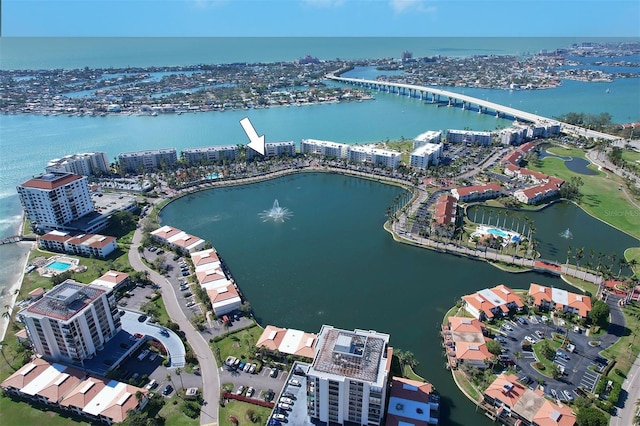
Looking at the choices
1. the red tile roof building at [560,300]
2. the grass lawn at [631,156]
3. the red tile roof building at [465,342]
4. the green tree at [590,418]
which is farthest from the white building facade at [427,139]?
the green tree at [590,418]

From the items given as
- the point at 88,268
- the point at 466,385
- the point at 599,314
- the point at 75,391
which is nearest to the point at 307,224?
the point at 88,268

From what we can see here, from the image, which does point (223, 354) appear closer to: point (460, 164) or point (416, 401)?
point (416, 401)

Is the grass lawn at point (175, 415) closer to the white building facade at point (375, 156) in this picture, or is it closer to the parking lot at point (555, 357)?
the parking lot at point (555, 357)

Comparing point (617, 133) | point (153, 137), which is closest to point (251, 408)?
point (153, 137)

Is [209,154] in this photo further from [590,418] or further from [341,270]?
[590,418]

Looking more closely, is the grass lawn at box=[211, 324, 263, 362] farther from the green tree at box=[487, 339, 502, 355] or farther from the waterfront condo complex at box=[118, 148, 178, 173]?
the waterfront condo complex at box=[118, 148, 178, 173]

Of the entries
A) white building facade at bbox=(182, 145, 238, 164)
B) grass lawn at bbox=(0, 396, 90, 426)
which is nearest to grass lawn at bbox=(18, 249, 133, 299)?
grass lawn at bbox=(0, 396, 90, 426)
